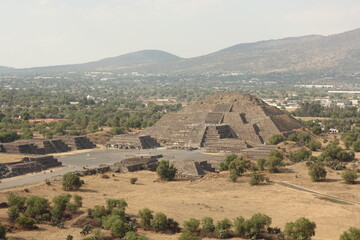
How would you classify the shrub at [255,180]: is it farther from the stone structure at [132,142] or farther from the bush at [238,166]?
the stone structure at [132,142]

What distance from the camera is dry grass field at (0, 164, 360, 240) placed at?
48.0 metres

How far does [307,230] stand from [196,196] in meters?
20.1

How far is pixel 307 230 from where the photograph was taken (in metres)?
41.7

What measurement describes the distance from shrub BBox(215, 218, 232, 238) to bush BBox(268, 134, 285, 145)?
5790 centimetres

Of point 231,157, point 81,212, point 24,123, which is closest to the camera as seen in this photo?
point 81,212

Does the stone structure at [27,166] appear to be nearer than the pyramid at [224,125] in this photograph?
Yes

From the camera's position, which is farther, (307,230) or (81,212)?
(81,212)

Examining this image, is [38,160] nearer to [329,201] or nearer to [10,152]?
[10,152]

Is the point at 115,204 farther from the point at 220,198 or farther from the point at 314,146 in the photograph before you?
the point at 314,146

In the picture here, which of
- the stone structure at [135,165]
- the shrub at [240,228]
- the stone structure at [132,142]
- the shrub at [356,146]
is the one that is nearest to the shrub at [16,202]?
the shrub at [240,228]

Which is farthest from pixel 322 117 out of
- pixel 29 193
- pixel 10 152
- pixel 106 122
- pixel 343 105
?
pixel 29 193

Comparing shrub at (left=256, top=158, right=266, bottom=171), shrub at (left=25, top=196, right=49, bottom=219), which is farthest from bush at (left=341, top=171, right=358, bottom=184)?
shrub at (left=25, top=196, right=49, bottom=219)

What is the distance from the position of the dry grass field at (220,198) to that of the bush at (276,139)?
1040 inches

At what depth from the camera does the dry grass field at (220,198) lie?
48.0 meters
